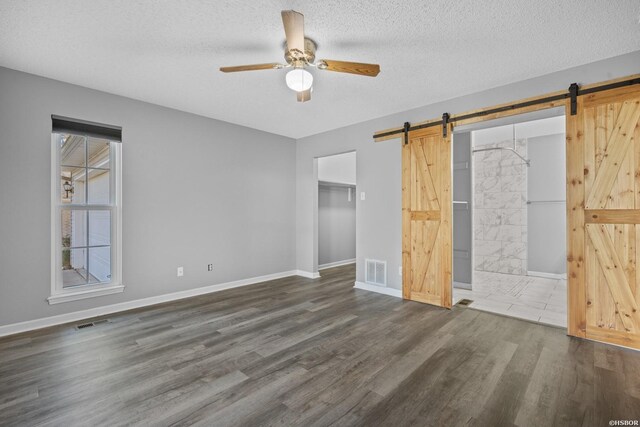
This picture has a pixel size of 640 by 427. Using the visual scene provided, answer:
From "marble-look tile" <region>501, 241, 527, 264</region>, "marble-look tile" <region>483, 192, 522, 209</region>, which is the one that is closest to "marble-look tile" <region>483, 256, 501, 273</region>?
"marble-look tile" <region>501, 241, 527, 264</region>

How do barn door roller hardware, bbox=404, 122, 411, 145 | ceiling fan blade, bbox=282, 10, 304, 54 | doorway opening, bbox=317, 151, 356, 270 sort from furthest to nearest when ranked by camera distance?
doorway opening, bbox=317, 151, 356, 270 → barn door roller hardware, bbox=404, 122, 411, 145 → ceiling fan blade, bbox=282, 10, 304, 54

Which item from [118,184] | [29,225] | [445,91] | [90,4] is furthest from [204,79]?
[445,91]

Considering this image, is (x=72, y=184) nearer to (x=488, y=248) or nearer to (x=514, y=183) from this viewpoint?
(x=488, y=248)

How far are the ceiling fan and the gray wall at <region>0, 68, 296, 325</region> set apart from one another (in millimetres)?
2163

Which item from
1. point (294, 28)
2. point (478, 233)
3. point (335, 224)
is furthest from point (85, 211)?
point (478, 233)

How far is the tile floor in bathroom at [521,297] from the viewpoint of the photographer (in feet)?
11.5

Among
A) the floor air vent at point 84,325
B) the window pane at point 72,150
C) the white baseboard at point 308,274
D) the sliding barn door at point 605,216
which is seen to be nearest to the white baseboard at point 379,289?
the white baseboard at point 308,274

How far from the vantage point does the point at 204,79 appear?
331cm

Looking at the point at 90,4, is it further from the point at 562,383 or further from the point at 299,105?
the point at 562,383

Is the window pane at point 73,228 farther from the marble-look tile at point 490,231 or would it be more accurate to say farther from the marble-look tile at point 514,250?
the marble-look tile at point 514,250

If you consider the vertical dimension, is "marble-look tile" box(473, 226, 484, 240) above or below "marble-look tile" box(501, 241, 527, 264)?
above

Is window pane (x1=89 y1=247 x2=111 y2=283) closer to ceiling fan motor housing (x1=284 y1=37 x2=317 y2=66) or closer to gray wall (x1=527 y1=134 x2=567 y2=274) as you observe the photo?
ceiling fan motor housing (x1=284 y1=37 x2=317 y2=66)

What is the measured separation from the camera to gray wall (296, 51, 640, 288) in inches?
124

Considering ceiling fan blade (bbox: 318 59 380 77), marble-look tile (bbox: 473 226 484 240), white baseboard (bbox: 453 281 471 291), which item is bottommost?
white baseboard (bbox: 453 281 471 291)
